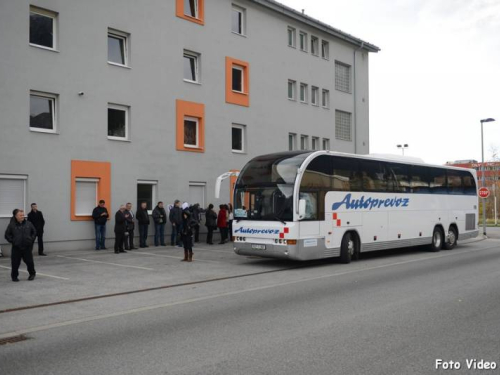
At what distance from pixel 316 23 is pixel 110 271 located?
75.0 ft

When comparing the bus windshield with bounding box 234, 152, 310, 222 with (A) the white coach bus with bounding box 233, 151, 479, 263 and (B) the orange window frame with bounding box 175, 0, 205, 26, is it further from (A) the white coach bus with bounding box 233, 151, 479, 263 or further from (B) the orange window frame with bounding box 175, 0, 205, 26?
(B) the orange window frame with bounding box 175, 0, 205, 26

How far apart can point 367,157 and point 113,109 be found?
415 inches

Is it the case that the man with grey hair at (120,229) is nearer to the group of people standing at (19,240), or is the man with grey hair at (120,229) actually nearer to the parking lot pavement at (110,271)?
the parking lot pavement at (110,271)

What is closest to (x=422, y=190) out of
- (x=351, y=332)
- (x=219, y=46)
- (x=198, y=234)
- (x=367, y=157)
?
(x=367, y=157)

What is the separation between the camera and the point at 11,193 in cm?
1798

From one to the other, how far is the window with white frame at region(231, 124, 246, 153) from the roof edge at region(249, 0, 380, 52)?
6.76 meters

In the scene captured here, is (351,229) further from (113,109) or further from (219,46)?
(219,46)

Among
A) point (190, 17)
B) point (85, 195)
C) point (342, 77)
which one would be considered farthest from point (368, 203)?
point (342, 77)

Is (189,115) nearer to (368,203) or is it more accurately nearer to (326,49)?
(368,203)

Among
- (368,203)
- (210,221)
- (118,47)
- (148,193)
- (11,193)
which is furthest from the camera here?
(210,221)

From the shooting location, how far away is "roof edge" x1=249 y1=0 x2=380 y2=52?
Answer: 2844cm

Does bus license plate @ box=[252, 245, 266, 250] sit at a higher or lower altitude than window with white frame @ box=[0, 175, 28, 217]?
lower

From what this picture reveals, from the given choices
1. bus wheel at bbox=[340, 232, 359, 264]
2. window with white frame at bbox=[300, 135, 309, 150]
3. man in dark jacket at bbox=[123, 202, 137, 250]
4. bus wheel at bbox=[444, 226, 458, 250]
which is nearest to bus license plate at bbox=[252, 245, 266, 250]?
bus wheel at bbox=[340, 232, 359, 264]

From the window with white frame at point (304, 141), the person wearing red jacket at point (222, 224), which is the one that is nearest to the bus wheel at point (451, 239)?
the person wearing red jacket at point (222, 224)
